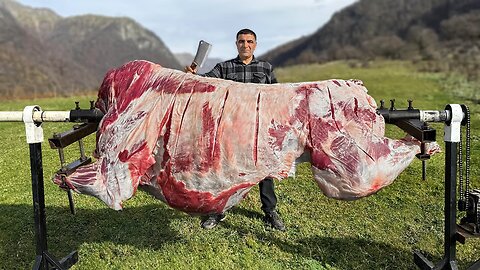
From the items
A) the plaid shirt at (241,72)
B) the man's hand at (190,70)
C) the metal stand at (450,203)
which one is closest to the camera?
the metal stand at (450,203)

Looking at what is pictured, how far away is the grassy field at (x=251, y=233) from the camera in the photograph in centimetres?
559

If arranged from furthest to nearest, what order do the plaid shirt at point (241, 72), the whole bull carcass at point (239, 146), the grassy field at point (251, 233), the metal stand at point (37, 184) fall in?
the plaid shirt at point (241, 72) → the grassy field at point (251, 233) → the metal stand at point (37, 184) → the whole bull carcass at point (239, 146)

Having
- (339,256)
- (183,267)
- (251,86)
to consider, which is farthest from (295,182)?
(251,86)

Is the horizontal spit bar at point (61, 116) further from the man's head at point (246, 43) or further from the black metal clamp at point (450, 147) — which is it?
Result: the black metal clamp at point (450, 147)

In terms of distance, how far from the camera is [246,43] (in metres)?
5.68

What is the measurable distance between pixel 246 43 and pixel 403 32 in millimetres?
71677

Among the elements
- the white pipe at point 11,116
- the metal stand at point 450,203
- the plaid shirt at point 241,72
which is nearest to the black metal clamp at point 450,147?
the metal stand at point 450,203

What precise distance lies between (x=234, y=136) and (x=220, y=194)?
0.56m

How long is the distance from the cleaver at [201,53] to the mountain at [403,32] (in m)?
37.6

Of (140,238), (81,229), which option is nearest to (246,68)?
(140,238)

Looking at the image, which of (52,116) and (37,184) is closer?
(52,116)

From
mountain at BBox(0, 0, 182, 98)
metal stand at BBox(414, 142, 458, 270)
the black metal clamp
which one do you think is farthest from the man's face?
mountain at BBox(0, 0, 182, 98)

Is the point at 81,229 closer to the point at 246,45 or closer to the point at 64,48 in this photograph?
the point at 246,45

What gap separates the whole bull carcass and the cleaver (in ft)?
→ 3.65
